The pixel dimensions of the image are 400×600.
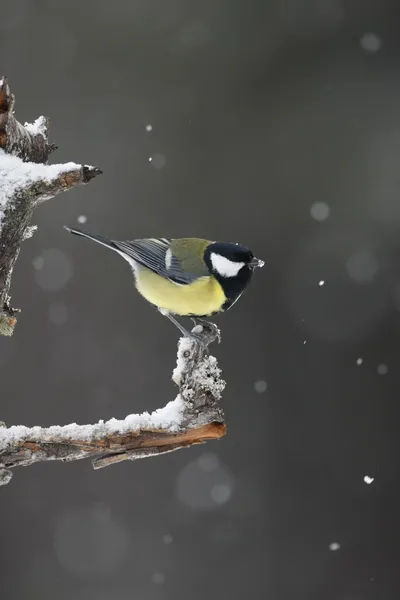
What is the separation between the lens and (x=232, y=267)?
1.49 m

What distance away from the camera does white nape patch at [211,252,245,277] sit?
1486mm

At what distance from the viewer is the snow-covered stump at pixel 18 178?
1.12 m

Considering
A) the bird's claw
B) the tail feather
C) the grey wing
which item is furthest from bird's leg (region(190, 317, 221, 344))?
the tail feather

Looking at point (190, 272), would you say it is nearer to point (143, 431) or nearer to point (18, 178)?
point (143, 431)

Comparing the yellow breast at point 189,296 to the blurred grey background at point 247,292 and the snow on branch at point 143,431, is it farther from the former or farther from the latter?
the blurred grey background at point 247,292

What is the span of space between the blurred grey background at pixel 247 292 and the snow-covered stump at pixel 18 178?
1898mm

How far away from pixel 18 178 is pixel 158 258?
0.50 m

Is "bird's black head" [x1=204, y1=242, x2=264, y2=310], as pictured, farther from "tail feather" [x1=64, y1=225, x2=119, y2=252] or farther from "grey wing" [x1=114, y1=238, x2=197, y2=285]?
"tail feather" [x1=64, y1=225, x2=119, y2=252]

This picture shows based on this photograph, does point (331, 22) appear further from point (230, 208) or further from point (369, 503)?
point (369, 503)

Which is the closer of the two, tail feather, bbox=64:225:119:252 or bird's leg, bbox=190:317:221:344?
tail feather, bbox=64:225:119:252

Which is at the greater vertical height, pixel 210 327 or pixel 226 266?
pixel 226 266

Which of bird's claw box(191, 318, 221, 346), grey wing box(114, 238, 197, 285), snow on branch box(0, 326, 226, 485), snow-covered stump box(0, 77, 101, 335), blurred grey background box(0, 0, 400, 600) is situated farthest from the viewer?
blurred grey background box(0, 0, 400, 600)

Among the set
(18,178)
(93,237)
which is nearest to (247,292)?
(93,237)

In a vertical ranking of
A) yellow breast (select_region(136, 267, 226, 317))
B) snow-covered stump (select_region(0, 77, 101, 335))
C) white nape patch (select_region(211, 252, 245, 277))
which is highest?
snow-covered stump (select_region(0, 77, 101, 335))
